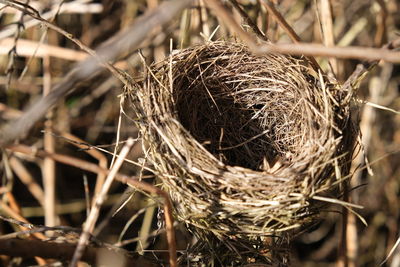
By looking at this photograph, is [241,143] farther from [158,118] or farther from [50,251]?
[50,251]

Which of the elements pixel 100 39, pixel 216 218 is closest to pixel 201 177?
pixel 216 218

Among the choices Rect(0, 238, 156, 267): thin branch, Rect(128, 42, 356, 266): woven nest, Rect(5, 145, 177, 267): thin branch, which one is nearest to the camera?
Rect(5, 145, 177, 267): thin branch

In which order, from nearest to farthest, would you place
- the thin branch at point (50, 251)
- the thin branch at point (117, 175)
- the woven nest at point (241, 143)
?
the thin branch at point (117, 175) → the thin branch at point (50, 251) → the woven nest at point (241, 143)

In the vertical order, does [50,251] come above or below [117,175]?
below

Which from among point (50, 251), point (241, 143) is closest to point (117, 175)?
point (50, 251)

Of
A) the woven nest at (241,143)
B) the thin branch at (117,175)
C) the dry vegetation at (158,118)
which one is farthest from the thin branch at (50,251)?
the woven nest at (241,143)

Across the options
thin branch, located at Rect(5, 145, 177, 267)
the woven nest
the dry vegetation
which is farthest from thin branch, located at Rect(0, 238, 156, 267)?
the woven nest

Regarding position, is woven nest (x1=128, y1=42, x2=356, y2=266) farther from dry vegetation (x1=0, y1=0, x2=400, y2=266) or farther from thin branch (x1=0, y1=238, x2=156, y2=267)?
thin branch (x1=0, y1=238, x2=156, y2=267)

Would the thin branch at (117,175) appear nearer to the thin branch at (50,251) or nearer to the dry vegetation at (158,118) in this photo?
the dry vegetation at (158,118)
